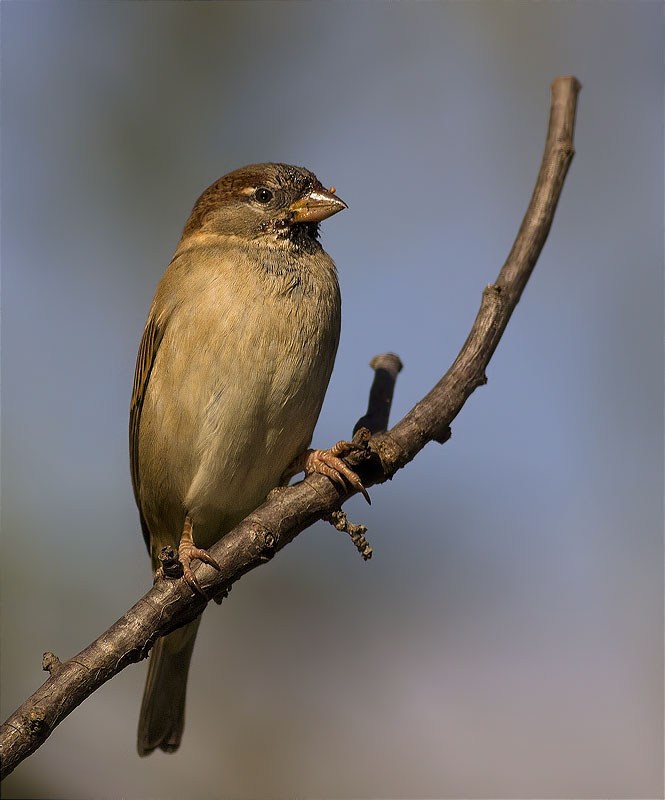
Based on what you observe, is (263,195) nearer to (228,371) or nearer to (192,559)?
(228,371)

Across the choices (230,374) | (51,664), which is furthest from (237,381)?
(51,664)

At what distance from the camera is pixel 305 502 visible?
3004 millimetres

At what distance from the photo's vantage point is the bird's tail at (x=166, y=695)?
4.23 meters

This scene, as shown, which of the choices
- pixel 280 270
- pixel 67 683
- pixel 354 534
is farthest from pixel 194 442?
pixel 67 683

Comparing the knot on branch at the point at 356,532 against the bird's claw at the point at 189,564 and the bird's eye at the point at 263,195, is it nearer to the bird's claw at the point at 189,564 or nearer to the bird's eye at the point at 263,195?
the bird's claw at the point at 189,564

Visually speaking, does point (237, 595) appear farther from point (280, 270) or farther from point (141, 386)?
point (280, 270)

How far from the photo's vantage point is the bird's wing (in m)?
4.00

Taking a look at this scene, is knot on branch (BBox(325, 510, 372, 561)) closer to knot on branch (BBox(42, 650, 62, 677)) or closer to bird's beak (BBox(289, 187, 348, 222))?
knot on branch (BBox(42, 650, 62, 677))

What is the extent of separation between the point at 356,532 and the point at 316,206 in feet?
6.21

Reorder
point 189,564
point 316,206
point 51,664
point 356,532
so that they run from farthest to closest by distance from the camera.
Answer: point 316,206, point 189,564, point 356,532, point 51,664

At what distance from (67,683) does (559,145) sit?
2.85 m

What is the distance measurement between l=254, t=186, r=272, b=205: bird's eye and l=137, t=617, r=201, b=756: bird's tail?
2200 millimetres

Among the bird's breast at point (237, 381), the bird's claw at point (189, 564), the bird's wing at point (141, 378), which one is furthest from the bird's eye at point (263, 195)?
the bird's claw at point (189, 564)

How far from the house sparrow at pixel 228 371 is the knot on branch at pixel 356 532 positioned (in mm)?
265
